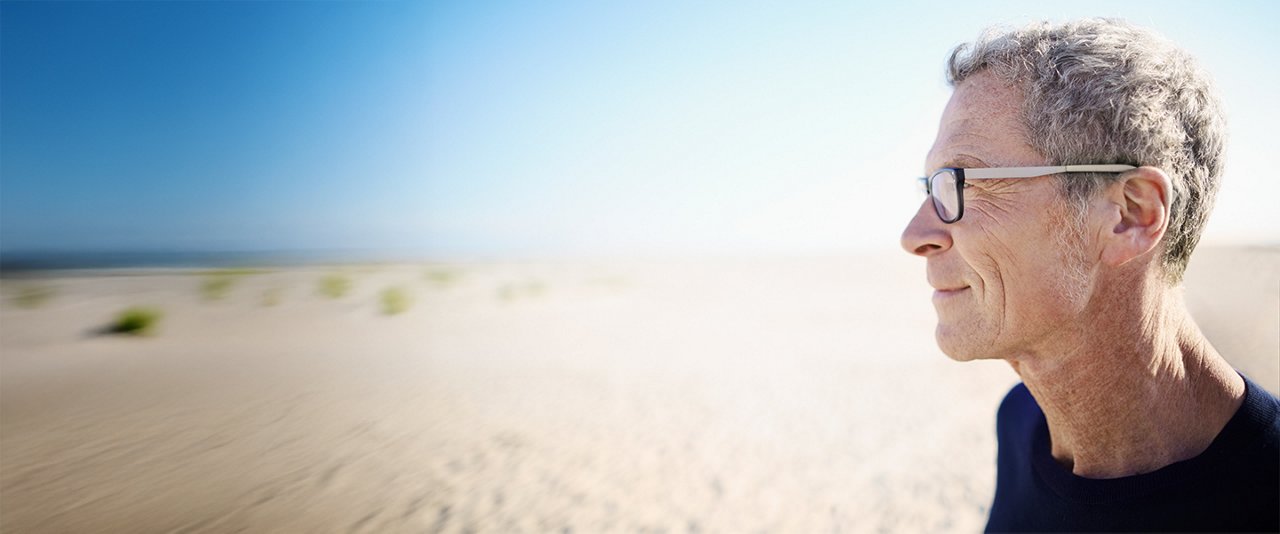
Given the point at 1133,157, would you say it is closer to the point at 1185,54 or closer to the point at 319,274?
the point at 1185,54

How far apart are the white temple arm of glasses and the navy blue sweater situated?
71cm

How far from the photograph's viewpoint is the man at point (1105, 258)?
1364 mm

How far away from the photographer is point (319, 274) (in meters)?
12.8

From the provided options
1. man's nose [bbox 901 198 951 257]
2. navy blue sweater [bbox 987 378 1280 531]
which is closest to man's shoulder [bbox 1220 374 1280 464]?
navy blue sweater [bbox 987 378 1280 531]

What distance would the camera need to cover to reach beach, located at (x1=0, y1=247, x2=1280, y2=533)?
2.85m

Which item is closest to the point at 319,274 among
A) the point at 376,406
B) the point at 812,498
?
the point at 376,406

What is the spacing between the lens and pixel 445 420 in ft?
23.0

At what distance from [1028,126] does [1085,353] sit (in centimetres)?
68

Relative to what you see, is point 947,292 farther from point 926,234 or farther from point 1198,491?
point 1198,491

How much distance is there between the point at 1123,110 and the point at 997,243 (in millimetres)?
442

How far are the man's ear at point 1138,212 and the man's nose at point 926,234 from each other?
0.39 m

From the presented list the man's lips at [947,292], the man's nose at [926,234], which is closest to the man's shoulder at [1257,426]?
the man's lips at [947,292]

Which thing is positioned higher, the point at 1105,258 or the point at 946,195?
the point at 946,195

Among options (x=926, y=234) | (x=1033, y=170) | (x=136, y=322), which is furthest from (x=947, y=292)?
(x=136, y=322)
